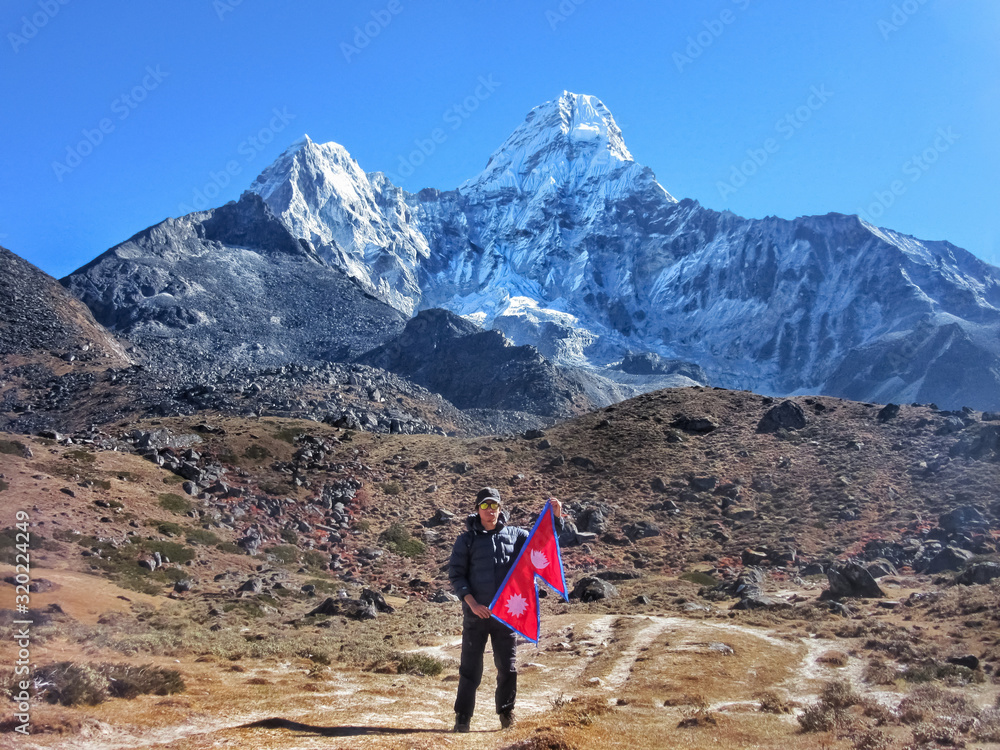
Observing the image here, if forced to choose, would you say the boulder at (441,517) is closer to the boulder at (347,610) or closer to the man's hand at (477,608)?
the boulder at (347,610)

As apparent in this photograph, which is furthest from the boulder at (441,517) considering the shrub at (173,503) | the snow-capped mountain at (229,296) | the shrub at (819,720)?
the snow-capped mountain at (229,296)

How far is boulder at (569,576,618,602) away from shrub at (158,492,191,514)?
20547 millimetres

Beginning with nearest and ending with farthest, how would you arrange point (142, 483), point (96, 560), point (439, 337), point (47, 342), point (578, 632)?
point (578, 632) < point (96, 560) < point (142, 483) < point (47, 342) < point (439, 337)

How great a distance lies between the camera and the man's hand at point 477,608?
9570 mm

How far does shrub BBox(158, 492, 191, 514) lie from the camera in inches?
1407

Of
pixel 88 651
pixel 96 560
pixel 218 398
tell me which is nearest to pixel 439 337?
pixel 218 398

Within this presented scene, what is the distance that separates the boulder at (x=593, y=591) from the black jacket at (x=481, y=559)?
2002 cm

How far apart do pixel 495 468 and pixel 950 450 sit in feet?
99.6

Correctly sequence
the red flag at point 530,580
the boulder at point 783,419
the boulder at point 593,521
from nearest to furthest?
the red flag at point 530,580
the boulder at point 593,521
the boulder at point 783,419

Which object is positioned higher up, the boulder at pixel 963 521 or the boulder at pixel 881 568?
the boulder at pixel 963 521

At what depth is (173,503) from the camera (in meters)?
36.2

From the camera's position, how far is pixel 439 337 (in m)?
172

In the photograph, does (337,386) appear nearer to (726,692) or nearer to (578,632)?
(578,632)

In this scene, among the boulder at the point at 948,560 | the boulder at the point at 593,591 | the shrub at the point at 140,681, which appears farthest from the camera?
the boulder at the point at 948,560
